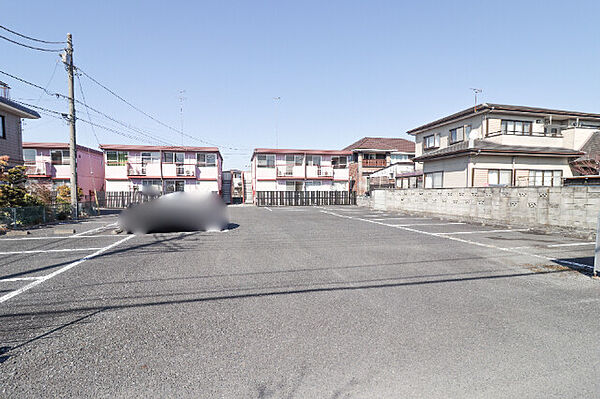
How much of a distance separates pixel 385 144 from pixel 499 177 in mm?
17746

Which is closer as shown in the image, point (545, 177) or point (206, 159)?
point (545, 177)

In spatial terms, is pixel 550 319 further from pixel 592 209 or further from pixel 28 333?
pixel 592 209

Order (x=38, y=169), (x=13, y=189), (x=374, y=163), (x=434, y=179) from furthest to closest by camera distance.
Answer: (x=374, y=163) < (x=38, y=169) < (x=434, y=179) < (x=13, y=189)

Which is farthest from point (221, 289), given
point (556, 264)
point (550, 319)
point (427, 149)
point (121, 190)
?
point (121, 190)

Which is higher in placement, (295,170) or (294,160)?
(294,160)

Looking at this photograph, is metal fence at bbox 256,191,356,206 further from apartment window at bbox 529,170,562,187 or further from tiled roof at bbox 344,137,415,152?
apartment window at bbox 529,170,562,187

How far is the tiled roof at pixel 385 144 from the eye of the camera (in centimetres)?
3216

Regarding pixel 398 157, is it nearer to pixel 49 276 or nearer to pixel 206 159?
pixel 206 159

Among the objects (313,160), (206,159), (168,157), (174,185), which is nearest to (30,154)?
(168,157)

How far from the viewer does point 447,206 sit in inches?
543

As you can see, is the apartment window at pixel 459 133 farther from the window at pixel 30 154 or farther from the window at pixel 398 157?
the window at pixel 30 154

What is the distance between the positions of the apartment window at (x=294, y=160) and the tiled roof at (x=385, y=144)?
6.56 metres

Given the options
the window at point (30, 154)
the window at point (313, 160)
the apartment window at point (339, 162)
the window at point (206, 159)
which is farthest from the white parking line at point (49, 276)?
the apartment window at point (339, 162)

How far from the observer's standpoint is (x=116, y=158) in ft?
82.5
